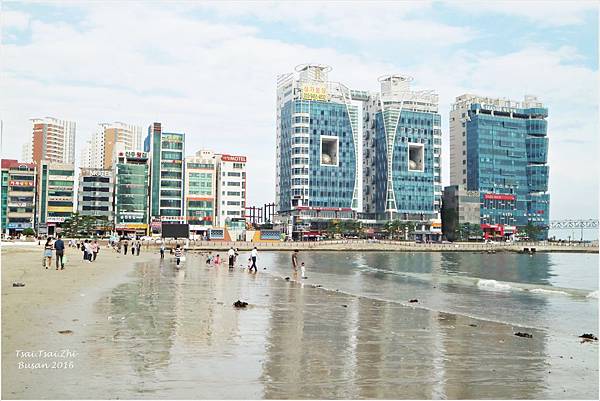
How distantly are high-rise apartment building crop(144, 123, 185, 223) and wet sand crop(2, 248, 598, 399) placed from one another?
406 ft

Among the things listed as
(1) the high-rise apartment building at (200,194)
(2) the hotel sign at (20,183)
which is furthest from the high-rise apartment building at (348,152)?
(2) the hotel sign at (20,183)

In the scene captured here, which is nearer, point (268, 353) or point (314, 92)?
point (268, 353)

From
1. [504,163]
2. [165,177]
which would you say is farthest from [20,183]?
[504,163]

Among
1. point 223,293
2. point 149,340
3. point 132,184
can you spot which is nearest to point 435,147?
point 132,184

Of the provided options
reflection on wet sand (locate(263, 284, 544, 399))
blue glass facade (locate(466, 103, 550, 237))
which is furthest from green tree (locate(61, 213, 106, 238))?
blue glass facade (locate(466, 103, 550, 237))

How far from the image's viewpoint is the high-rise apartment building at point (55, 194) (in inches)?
5428

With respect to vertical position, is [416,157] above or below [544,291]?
above

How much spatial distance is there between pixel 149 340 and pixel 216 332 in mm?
2238

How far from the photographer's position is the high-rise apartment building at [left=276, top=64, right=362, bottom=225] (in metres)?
173

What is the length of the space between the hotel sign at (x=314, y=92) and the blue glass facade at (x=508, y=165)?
56.3 m

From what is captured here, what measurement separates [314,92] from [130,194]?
2722 inches

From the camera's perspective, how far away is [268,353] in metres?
13.3

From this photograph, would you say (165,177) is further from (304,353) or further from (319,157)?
(304,353)

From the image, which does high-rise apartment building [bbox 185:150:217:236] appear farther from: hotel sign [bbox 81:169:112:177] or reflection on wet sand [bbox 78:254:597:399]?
reflection on wet sand [bbox 78:254:597:399]
